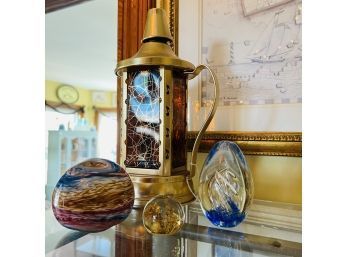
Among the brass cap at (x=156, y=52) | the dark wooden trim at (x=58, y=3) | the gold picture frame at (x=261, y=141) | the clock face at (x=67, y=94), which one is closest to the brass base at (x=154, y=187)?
the gold picture frame at (x=261, y=141)

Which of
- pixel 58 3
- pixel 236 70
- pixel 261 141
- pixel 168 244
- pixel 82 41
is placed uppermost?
pixel 82 41

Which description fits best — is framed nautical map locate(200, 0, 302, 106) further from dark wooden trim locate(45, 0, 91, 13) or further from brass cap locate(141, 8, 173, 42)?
dark wooden trim locate(45, 0, 91, 13)

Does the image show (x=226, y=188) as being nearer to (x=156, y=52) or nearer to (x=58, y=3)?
(x=156, y=52)

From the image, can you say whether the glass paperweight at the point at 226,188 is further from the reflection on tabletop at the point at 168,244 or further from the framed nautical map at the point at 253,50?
the framed nautical map at the point at 253,50

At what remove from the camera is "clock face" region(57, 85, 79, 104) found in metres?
4.15

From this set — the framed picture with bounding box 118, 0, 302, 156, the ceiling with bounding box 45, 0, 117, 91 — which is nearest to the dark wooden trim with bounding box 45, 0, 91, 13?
the ceiling with bounding box 45, 0, 117, 91

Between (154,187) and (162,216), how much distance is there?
0.09m

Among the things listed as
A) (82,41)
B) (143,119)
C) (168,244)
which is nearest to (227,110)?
(143,119)

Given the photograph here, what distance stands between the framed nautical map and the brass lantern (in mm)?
96

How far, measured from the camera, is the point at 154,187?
527 millimetres

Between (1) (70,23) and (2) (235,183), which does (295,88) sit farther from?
(1) (70,23)
